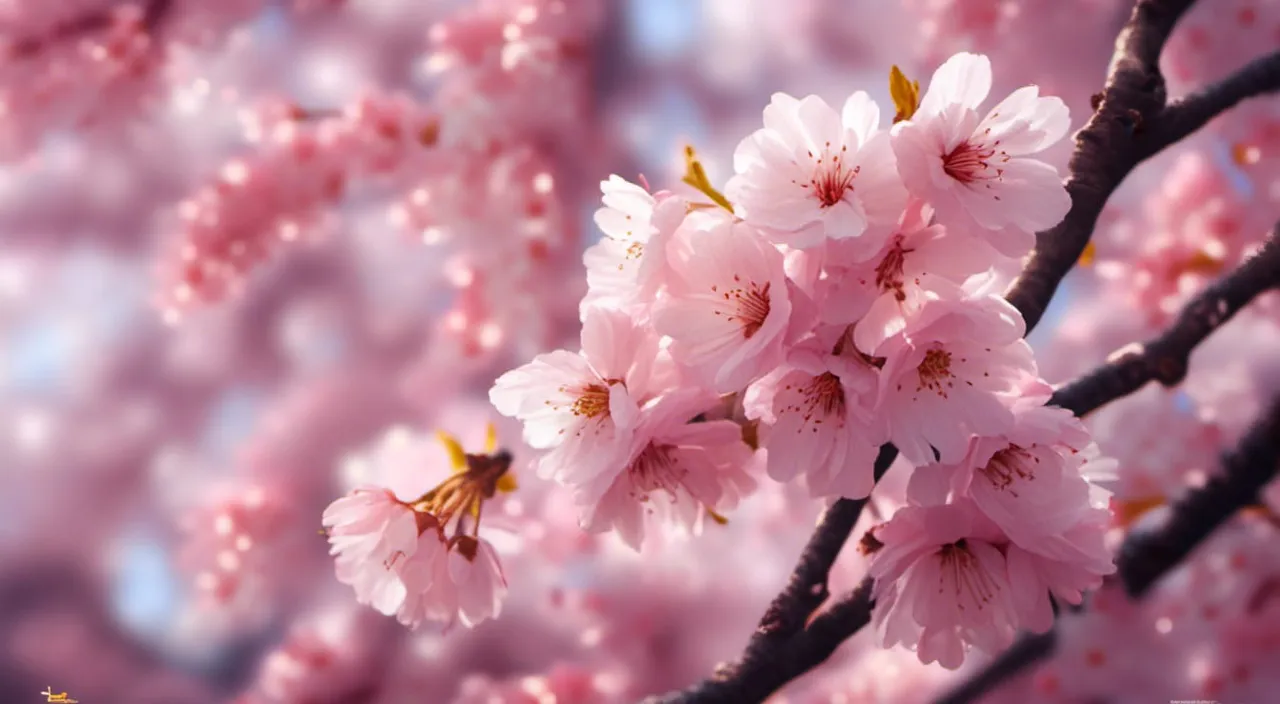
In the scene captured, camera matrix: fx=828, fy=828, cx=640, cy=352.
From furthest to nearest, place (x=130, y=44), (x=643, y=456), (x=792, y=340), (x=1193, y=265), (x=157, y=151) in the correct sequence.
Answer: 1. (x=157, y=151)
2. (x=130, y=44)
3. (x=1193, y=265)
4. (x=643, y=456)
5. (x=792, y=340)

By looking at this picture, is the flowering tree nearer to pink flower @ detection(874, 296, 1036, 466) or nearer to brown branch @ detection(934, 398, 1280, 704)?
brown branch @ detection(934, 398, 1280, 704)

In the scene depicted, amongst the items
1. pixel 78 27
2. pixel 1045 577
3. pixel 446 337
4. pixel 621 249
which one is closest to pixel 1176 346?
pixel 1045 577

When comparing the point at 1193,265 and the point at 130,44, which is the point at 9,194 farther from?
the point at 1193,265

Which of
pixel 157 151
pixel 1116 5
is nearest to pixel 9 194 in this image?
pixel 157 151

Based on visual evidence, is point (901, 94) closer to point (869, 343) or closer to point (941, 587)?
point (869, 343)

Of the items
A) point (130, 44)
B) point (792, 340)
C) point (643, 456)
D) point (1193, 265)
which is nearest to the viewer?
point (792, 340)

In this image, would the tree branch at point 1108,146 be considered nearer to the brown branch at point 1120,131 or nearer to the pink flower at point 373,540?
the brown branch at point 1120,131
